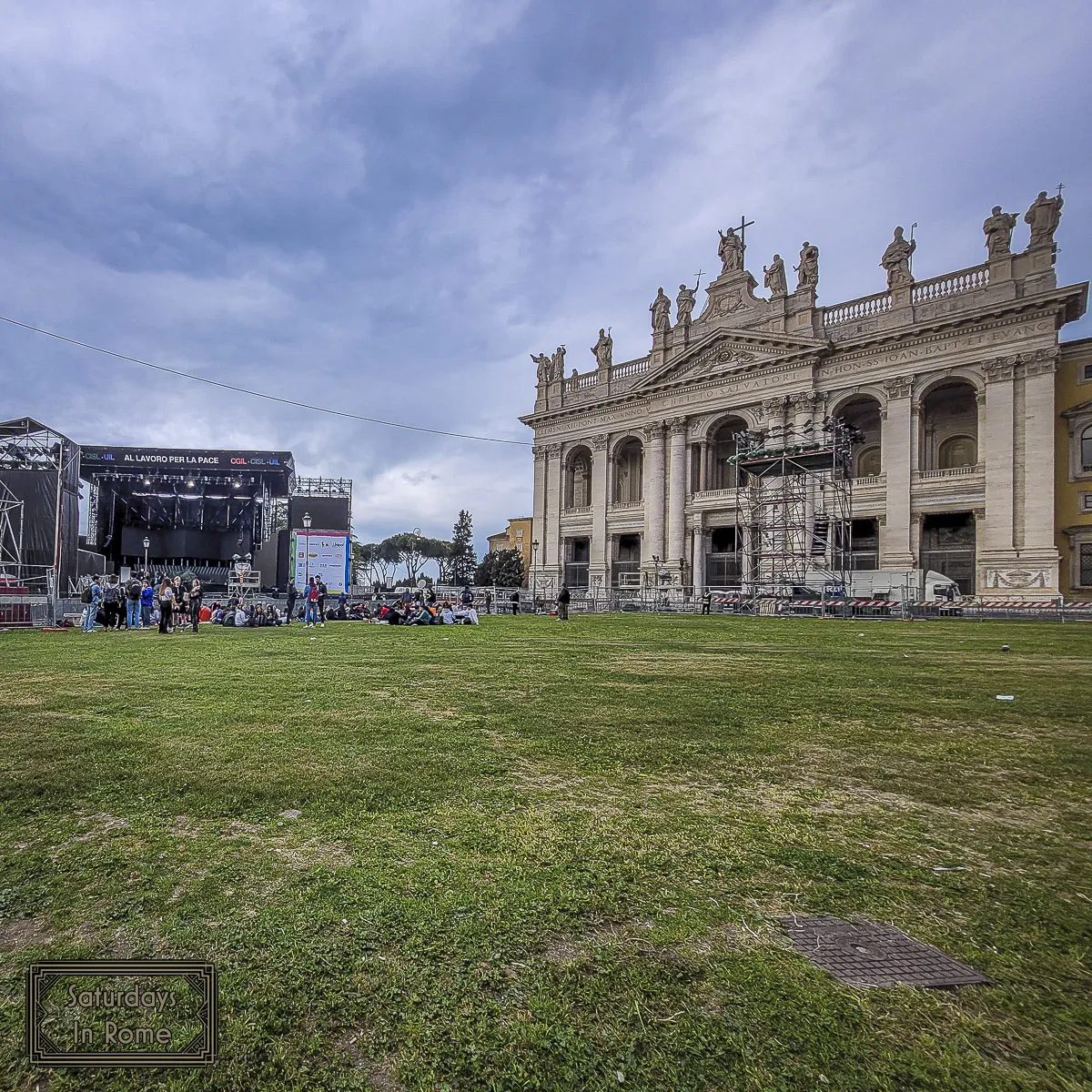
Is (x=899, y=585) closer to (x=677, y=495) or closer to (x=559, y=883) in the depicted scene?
(x=677, y=495)

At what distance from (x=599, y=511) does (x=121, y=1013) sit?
41.5 meters

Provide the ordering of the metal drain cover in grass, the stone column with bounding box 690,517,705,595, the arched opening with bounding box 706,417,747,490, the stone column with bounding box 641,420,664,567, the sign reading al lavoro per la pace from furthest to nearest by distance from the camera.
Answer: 1. the arched opening with bounding box 706,417,747,490
2. the stone column with bounding box 641,420,664,567
3. the stone column with bounding box 690,517,705,595
4. the metal drain cover in grass
5. the sign reading al lavoro per la pace

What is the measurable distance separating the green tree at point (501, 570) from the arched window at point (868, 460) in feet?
131

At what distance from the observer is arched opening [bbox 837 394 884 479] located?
34.9 metres

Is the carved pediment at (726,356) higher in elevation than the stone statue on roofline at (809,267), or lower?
lower

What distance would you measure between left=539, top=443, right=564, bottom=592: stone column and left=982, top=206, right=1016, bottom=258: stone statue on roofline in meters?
26.9

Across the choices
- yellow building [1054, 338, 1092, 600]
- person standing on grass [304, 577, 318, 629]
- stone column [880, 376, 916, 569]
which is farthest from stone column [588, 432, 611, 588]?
person standing on grass [304, 577, 318, 629]

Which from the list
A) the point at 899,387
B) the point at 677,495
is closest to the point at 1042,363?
the point at 899,387

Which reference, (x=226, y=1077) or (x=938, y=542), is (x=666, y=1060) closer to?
(x=226, y=1077)

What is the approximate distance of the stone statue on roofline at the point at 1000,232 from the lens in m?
28.7

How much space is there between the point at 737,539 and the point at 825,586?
6399 mm

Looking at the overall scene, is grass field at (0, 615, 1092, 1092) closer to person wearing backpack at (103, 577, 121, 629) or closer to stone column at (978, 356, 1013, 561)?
person wearing backpack at (103, 577, 121, 629)

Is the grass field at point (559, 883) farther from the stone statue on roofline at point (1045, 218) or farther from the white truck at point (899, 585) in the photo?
the stone statue on roofline at point (1045, 218)

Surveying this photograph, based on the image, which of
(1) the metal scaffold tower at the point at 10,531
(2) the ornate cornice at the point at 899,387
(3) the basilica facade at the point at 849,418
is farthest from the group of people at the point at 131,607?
(2) the ornate cornice at the point at 899,387
